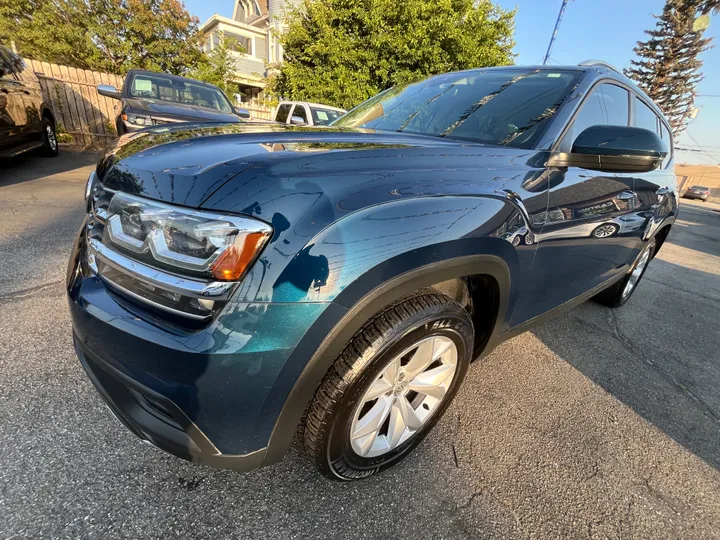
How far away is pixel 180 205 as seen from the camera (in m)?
1.06

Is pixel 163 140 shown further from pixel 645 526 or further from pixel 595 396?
pixel 595 396

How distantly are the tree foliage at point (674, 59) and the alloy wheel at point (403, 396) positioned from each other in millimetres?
38138

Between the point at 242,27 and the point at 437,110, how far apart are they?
26612 mm

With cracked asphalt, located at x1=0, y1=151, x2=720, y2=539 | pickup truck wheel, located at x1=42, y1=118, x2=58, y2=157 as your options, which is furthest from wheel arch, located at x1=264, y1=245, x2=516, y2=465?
pickup truck wheel, located at x1=42, y1=118, x2=58, y2=157

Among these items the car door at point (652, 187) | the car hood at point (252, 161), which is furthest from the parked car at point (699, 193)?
the car hood at point (252, 161)

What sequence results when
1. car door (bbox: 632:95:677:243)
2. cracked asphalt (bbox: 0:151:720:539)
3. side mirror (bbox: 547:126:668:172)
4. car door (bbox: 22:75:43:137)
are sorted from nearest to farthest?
cracked asphalt (bbox: 0:151:720:539) < side mirror (bbox: 547:126:668:172) < car door (bbox: 632:95:677:243) < car door (bbox: 22:75:43:137)

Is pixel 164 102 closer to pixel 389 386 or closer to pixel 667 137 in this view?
pixel 389 386

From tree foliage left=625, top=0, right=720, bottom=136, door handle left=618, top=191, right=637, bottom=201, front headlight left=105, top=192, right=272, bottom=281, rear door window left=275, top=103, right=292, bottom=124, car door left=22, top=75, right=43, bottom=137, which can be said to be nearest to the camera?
front headlight left=105, top=192, right=272, bottom=281

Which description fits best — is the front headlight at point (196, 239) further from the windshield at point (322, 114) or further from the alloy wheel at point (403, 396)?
the windshield at point (322, 114)

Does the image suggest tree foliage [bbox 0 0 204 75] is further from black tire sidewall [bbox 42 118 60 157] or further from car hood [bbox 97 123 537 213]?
car hood [bbox 97 123 537 213]

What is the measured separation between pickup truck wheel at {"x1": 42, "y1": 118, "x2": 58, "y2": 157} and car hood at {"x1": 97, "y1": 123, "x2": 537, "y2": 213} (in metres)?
7.30

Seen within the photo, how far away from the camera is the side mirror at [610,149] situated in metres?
1.69

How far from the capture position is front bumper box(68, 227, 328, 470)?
100 centimetres

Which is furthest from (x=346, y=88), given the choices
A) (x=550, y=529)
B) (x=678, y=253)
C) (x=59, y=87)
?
(x=550, y=529)
